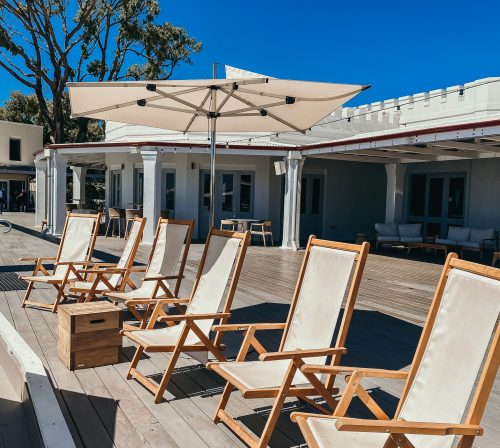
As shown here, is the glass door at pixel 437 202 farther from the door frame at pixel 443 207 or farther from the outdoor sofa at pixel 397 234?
the outdoor sofa at pixel 397 234

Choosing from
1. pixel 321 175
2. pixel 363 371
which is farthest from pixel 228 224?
pixel 363 371

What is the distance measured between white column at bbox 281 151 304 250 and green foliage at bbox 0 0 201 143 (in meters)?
13.7

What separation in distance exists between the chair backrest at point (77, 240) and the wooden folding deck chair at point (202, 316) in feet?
7.59

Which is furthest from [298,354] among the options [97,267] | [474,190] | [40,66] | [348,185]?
[40,66]

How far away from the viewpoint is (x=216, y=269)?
4082 mm

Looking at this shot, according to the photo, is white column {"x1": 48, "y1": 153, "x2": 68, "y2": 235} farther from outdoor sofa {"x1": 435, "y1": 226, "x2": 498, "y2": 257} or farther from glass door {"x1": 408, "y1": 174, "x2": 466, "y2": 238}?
glass door {"x1": 408, "y1": 174, "x2": 466, "y2": 238}

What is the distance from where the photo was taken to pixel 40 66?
22953 millimetres

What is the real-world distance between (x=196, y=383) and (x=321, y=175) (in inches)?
527

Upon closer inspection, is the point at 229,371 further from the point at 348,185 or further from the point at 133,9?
the point at 133,9

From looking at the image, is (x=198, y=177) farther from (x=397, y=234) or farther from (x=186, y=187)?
(x=397, y=234)

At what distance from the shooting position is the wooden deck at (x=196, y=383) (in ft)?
9.06

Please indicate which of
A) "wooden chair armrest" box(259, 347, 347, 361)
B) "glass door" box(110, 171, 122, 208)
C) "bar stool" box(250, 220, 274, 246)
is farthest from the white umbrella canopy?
"glass door" box(110, 171, 122, 208)

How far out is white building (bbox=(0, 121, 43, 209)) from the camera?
32.9 metres

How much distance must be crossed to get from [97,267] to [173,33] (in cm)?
2307
